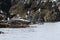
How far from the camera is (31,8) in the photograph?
289 feet

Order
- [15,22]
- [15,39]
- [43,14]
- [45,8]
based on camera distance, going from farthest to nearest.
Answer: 1. [45,8]
2. [43,14]
3. [15,22]
4. [15,39]

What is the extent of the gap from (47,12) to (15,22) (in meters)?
20.1

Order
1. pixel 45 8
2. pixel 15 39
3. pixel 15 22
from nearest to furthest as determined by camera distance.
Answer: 1. pixel 15 39
2. pixel 15 22
3. pixel 45 8

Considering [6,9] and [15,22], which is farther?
[6,9]

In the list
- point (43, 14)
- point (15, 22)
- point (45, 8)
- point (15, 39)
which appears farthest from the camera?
point (45, 8)

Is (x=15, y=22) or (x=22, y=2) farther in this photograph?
(x=22, y=2)

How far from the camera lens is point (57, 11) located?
83312 mm

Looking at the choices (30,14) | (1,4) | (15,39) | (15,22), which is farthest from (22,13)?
(15,39)

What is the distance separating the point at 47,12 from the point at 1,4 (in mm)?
15156

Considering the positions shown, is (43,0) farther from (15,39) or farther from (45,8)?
(15,39)

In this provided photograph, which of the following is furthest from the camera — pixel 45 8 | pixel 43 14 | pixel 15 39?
pixel 45 8

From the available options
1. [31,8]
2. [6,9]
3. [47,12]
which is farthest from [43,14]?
[6,9]

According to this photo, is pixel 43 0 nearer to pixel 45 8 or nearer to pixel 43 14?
pixel 45 8

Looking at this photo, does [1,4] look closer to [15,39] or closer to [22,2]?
[22,2]
